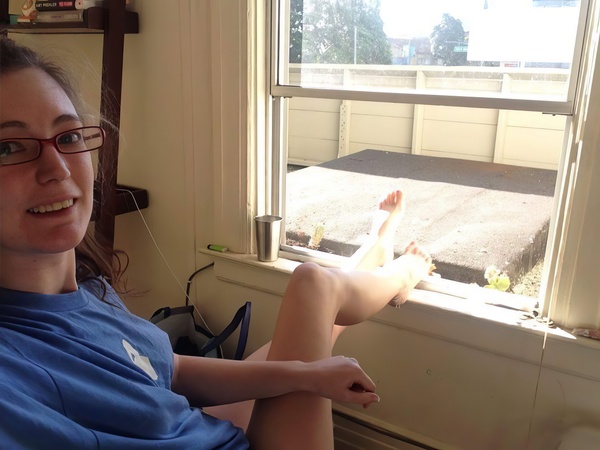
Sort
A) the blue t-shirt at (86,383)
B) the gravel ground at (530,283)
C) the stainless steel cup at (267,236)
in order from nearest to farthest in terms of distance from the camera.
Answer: the blue t-shirt at (86,383) < the gravel ground at (530,283) < the stainless steel cup at (267,236)

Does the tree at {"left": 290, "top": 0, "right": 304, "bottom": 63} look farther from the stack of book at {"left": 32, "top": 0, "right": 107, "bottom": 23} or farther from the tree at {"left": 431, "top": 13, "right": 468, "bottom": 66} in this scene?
the stack of book at {"left": 32, "top": 0, "right": 107, "bottom": 23}

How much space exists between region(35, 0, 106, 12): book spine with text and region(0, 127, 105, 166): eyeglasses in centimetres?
86

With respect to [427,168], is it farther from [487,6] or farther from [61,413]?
[61,413]

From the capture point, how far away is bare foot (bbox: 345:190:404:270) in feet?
5.30

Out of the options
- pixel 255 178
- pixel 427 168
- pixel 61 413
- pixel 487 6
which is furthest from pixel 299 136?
pixel 61 413

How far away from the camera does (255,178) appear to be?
5.74ft

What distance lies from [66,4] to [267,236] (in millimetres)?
916

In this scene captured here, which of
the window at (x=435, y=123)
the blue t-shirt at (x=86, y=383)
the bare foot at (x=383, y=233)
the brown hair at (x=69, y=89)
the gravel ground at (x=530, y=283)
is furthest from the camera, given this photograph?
the bare foot at (x=383, y=233)

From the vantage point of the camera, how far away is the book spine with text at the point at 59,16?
1645 mm

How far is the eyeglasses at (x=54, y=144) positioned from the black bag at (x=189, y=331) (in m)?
0.84

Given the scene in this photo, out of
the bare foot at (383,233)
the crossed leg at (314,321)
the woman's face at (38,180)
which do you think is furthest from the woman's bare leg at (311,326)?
the woman's face at (38,180)

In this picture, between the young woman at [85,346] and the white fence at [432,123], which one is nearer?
the young woman at [85,346]

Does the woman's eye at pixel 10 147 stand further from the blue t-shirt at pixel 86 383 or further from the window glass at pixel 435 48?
the window glass at pixel 435 48

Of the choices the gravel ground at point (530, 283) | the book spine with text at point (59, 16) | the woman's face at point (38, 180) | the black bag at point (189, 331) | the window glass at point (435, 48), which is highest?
the book spine with text at point (59, 16)
